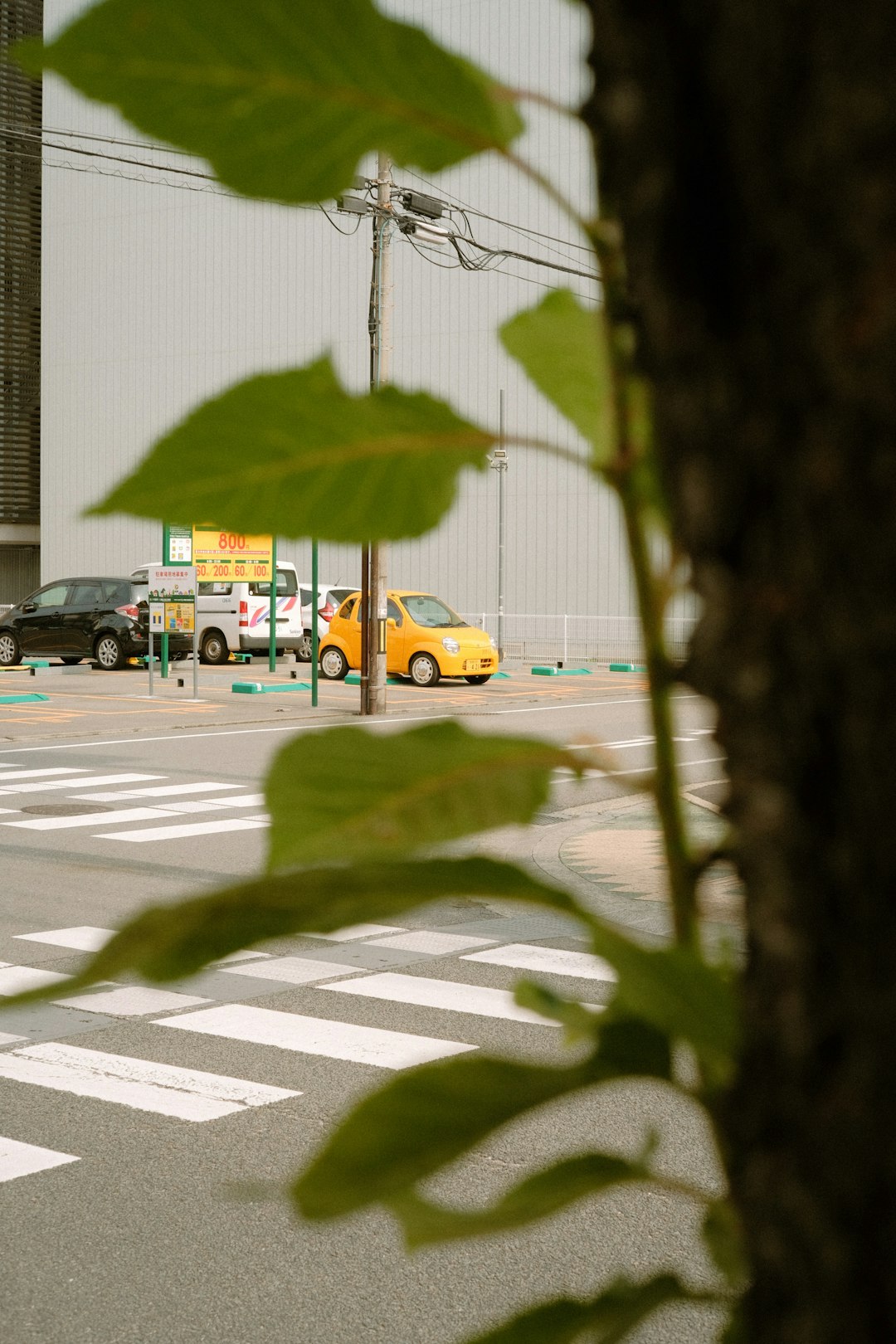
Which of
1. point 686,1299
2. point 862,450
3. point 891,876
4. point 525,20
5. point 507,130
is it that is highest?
point 525,20

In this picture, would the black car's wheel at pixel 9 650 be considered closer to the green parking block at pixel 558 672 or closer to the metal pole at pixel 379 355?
the green parking block at pixel 558 672

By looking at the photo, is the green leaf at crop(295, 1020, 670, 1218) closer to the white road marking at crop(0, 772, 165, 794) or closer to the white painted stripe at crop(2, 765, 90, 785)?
the white road marking at crop(0, 772, 165, 794)

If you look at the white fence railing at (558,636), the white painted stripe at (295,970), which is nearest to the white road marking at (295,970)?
the white painted stripe at (295,970)

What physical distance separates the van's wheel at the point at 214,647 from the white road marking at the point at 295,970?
23.2 meters

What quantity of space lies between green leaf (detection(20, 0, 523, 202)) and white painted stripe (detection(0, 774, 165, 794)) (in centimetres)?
1298

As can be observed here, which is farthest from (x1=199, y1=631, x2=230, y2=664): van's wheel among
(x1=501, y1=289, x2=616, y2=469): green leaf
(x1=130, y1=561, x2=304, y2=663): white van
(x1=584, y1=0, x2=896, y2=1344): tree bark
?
(x1=584, y1=0, x2=896, y2=1344): tree bark

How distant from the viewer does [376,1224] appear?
4445mm

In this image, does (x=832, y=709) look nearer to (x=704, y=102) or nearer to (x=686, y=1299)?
(x=704, y=102)

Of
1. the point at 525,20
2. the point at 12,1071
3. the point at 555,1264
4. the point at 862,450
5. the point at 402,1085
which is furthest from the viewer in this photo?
the point at 525,20

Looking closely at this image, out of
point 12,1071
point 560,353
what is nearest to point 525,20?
point 12,1071

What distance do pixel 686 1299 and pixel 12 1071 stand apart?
18.2ft

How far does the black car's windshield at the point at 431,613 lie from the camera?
25.7 metres

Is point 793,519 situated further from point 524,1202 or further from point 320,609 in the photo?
point 320,609

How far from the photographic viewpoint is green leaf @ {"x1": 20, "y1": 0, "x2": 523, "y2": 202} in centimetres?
50
